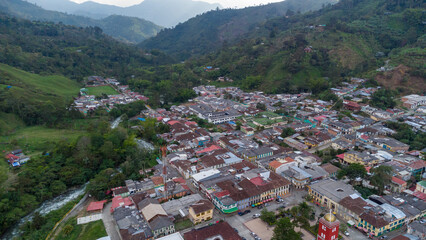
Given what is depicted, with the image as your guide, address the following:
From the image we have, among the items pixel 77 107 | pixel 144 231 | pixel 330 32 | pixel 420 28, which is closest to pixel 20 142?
pixel 77 107

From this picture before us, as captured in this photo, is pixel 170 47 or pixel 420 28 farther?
pixel 170 47

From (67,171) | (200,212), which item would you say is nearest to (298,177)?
(200,212)

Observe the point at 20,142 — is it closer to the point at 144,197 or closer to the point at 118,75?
the point at 144,197

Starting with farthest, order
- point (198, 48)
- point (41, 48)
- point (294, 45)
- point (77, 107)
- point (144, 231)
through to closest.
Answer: point (198, 48) → point (41, 48) → point (294, 45) → point (77, 107) → point (144, 231)

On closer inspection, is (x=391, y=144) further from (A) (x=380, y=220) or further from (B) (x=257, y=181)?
(B) (x=257, y=181)

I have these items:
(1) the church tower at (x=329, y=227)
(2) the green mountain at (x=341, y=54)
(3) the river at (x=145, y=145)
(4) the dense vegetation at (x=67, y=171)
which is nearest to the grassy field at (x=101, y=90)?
(2) the green mountain at (x=341, y=54)
